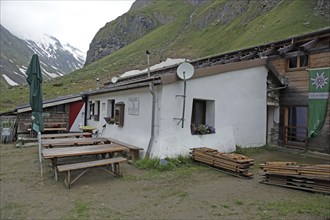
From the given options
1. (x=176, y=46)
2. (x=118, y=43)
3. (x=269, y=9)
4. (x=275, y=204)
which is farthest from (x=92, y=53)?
(x=275, y=204)

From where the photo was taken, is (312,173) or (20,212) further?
(312,173)

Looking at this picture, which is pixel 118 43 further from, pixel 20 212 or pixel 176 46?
pixel 20 212

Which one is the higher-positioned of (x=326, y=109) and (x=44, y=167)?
(x=326, y=109)

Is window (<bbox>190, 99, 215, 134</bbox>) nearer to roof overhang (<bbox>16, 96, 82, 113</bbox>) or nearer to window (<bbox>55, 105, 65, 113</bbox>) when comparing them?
roof overhang (<bbox>16, 96, 82, 113</bbox>)

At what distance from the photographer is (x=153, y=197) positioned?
5.65m

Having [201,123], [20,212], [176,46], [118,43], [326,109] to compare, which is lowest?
[20,212]

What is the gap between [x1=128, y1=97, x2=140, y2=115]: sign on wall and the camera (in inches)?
383

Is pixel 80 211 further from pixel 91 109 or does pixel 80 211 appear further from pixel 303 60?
pixel 91 109

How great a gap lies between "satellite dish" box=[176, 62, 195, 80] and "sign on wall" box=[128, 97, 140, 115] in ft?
6.45

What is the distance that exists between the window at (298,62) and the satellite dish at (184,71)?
5.45m

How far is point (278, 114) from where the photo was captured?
12.2 metres

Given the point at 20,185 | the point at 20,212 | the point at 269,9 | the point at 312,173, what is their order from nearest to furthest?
the point at 20,212 < the point at 312,173 < the point at 20,185 < the point at 269,9

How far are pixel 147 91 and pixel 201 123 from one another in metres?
2.33

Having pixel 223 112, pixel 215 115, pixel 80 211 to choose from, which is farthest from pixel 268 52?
pixel 80 211
